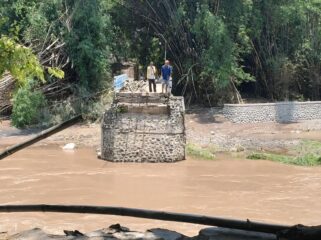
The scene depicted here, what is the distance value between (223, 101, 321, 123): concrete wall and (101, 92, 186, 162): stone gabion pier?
7255mm

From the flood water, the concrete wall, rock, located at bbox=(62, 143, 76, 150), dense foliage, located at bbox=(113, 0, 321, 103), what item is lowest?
the flood water

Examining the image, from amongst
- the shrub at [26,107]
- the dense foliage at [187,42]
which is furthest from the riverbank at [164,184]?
the dense foliage at [187,42]

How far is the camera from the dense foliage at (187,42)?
26.4 m

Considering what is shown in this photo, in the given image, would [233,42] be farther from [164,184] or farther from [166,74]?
[164,184]

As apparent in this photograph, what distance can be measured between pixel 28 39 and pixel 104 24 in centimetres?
372

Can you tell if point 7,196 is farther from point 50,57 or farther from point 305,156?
point 50,57

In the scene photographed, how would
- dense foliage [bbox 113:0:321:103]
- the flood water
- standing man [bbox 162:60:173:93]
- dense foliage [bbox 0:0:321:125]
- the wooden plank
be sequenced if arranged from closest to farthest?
the wooden plank, the flood water, standing man [bbox 162:60:173:93], dense foliage [bbox 0:0:321:125], dense foliage [bbox 113:0:321:103]

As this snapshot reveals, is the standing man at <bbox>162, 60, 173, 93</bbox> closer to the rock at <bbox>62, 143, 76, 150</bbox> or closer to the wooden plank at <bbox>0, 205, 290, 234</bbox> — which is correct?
the rock at <bbox>62, 143, 76, 150</bbox>

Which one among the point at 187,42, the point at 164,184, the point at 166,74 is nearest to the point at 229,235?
the point at 164,184

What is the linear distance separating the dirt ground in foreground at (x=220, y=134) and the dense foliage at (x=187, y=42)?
6.61 feet

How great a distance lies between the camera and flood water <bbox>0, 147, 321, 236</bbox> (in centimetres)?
1295

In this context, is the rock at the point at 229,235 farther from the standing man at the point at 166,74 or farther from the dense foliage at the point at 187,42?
the dense foliage at the point at 187,42

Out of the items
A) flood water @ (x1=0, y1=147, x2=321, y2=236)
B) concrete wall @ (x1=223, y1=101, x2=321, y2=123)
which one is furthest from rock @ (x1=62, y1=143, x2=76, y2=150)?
concrete wall @ (x1=223, y1=101, x2=321, y2=123)

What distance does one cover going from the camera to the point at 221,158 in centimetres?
2072
